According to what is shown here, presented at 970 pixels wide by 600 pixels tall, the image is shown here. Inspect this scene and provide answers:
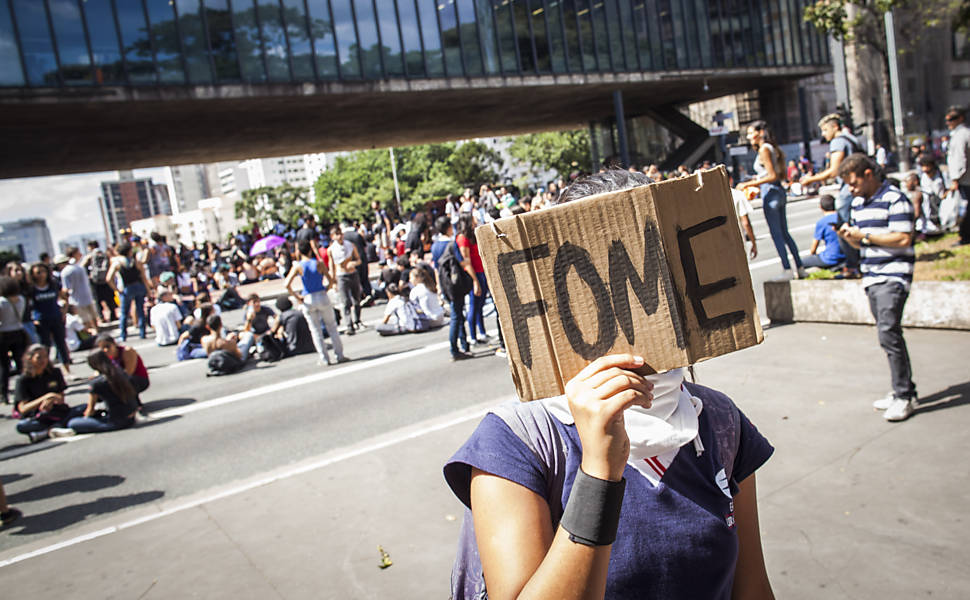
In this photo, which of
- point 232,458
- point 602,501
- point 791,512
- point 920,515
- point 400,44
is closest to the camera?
point 602,501

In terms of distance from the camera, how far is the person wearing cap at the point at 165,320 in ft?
50.3

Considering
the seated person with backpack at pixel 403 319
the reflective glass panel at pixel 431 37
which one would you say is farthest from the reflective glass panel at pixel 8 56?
the seated person with backpack at pixel 403 319

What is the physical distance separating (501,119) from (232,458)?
128 ft

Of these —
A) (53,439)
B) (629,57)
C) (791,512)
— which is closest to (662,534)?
(791,512)

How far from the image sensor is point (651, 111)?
45.9m

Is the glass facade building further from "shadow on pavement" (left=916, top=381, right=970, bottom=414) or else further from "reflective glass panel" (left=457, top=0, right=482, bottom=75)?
"shadow on pavement" (left=916, top=381, right=970, bottom=414)

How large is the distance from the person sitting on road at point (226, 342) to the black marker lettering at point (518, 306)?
11.3 meters

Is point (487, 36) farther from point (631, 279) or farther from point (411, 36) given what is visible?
point (631, 279)

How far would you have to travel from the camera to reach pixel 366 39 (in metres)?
30.1

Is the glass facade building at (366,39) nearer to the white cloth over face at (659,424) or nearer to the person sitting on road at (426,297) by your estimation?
the person sitting on road at (426,297)

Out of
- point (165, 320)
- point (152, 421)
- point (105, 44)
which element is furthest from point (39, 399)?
point (105, 44)

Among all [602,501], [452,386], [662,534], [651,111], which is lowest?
[452,386]

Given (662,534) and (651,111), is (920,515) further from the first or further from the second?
(651,111)

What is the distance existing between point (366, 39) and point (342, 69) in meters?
1.88
